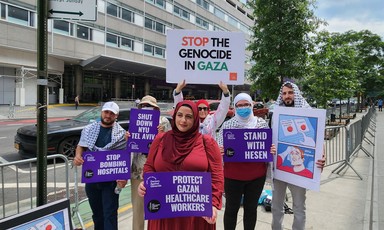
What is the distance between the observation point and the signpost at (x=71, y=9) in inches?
93.0

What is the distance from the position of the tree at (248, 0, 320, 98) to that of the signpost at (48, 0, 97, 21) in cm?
957

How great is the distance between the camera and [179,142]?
250 centimetres

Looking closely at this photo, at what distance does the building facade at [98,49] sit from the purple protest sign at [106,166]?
20.5 metres

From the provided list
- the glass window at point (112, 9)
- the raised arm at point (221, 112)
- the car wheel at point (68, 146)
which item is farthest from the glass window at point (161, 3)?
the raised arm at point (221, 112)

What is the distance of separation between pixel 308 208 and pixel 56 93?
1360 inches

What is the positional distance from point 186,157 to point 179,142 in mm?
144

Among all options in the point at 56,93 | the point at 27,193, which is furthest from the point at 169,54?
the point at 56,93

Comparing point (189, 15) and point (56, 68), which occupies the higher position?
point (189, 15)

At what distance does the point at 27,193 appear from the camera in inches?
217

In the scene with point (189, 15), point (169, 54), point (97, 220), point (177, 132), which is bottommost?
point (97, 220)

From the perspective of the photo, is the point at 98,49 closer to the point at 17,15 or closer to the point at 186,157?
the point at 17,15

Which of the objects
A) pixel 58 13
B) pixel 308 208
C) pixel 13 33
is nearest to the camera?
pixel 58 13

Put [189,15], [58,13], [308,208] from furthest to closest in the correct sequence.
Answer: [189,15], [308,208], [58,13]

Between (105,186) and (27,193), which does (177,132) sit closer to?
(105,186)
